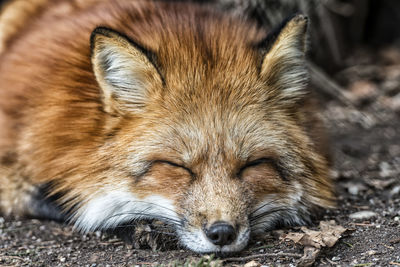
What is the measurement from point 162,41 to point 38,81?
1.24 m

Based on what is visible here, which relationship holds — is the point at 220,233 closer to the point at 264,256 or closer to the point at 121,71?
the point at 264,256

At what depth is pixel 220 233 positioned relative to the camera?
144 inches

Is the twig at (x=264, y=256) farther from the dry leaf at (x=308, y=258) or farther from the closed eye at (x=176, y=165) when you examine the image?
the closed eye at (x=176, y=165)

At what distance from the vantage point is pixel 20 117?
4918 mm

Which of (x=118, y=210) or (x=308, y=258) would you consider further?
(x=118, y=210)

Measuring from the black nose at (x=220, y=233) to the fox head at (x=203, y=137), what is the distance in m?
0.02

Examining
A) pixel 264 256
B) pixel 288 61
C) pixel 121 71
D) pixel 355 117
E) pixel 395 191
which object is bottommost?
pixel 355 117

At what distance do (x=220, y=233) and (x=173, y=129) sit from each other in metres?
0.88

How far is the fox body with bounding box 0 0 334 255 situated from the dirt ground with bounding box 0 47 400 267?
164 millimetres

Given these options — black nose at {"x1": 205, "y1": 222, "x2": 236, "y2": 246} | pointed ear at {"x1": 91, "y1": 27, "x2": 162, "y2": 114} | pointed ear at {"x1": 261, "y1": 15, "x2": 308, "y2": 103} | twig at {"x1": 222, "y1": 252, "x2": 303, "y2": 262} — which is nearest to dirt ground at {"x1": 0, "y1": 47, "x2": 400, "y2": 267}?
twig at {"x1": 222, "y1": 252, "x2": 303, "y2": 262}

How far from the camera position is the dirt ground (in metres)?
3.95

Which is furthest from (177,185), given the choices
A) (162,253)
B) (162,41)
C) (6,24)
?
(6,24)

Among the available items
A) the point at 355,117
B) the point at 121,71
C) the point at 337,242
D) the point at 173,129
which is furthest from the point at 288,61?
the point at 355,117

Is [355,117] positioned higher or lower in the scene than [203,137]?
lower
